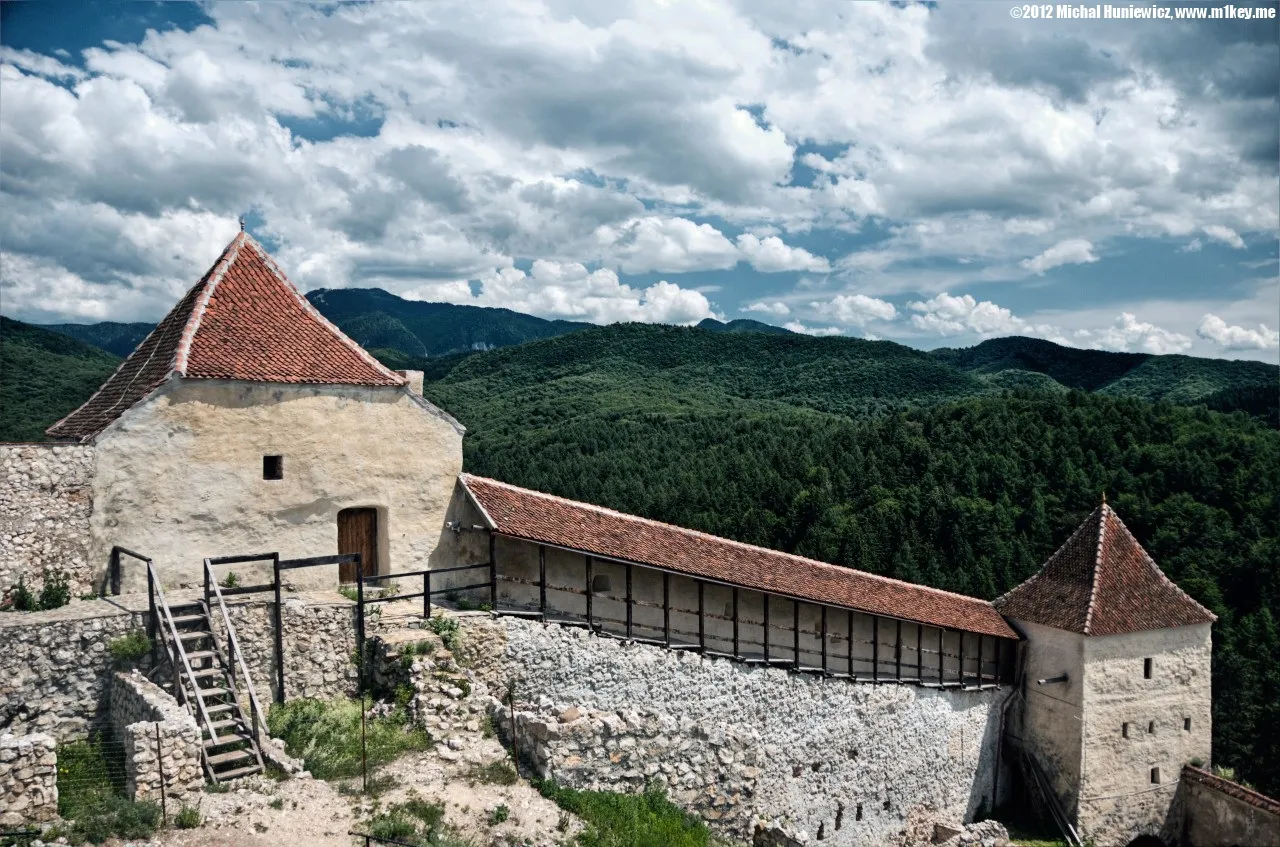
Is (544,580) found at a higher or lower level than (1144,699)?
higher

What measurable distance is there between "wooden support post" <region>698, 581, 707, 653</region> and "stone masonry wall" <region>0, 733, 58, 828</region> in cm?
1087

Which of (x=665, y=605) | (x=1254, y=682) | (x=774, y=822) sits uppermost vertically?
(x=665, y=605)

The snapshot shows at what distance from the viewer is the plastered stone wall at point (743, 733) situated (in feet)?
47.2

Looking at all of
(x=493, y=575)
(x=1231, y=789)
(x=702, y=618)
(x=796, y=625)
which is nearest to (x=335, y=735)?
(x=493, y=575)

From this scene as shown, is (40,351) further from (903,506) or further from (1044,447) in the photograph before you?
(1044,447)

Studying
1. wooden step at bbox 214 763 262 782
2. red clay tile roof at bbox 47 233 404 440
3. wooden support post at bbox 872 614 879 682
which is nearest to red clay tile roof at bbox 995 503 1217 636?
wooden support post at bbox 872 614 879 682

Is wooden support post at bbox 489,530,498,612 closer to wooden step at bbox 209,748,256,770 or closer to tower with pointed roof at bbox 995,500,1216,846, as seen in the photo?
wooden step at bbox 209,748,256,770

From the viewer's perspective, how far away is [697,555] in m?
18.7

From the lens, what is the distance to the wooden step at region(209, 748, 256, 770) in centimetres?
1155

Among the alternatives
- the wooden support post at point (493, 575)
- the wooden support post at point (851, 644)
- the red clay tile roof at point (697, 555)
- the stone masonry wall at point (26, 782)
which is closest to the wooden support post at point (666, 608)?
the red clay tile roof at point (697, 555)

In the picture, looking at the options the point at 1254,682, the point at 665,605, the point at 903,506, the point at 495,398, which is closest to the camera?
the point at 665,605

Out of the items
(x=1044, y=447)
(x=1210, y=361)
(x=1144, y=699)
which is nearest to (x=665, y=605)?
(x=1144, y=699)

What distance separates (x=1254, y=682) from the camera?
1380 inches

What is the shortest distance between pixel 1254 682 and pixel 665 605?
29.7 m
